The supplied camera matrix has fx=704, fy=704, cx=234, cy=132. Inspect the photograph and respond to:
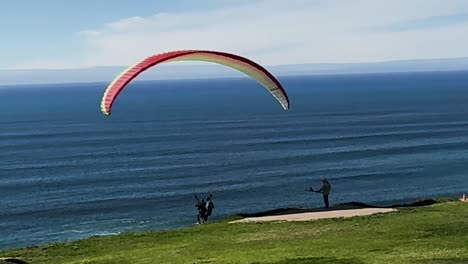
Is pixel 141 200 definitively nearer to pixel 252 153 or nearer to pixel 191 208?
pixel 191 208

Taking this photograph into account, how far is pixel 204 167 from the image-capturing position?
77.5 meters

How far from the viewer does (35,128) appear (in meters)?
142

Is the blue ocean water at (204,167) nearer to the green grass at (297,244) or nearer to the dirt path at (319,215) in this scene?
the dirt path at (319,215)

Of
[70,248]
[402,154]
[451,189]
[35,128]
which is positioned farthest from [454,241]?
[35,128]

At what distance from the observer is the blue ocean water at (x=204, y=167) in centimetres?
5184

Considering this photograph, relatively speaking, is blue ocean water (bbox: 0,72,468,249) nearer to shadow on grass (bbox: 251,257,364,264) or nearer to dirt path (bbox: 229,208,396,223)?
dirt path (bbox: 229,208,396,223)

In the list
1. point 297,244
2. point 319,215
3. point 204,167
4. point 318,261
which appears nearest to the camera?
point 318,261

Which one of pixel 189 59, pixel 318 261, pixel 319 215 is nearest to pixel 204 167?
pixel 319 215

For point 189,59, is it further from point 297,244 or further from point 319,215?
point 319,215

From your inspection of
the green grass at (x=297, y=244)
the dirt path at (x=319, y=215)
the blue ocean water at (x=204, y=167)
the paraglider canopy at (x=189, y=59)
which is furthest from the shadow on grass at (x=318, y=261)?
the blue ocean water at (x=204, y=167)

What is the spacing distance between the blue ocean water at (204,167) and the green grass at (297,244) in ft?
62.5

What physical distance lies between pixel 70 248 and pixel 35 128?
4914 inches

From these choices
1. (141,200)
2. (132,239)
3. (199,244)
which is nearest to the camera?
(199,244)

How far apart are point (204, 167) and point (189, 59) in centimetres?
5894
